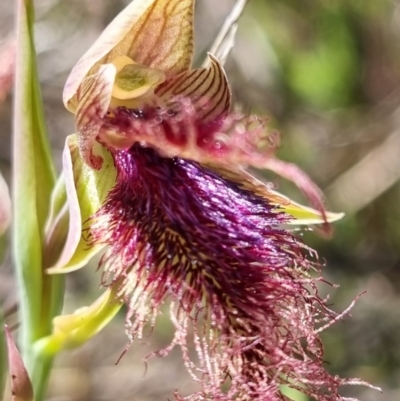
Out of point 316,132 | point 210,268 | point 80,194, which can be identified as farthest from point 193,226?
point 316,132

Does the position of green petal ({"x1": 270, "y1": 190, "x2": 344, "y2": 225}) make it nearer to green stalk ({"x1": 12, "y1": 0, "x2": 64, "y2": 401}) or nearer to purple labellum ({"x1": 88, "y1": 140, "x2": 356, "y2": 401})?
purple labellum ({"x1": 88, "y1": 140, "x2": 356, "y2": 401})

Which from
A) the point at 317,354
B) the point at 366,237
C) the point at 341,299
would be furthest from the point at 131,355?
the point at 317,354

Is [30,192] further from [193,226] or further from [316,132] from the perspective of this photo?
[316,132]

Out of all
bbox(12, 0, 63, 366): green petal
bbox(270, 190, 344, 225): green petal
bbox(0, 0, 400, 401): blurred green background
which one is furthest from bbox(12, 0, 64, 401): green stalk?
bbox(0, 0, 400, 401): blurred green background

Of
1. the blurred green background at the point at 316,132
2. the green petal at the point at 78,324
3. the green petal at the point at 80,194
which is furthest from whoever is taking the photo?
the blurred green background at the point at 316,132

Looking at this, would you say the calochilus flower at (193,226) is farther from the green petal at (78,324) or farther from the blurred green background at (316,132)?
the blurred green background at (316,132)

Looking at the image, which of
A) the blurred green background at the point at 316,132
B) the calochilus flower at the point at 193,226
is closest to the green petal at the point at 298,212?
the calochilus flower at the point at 193,226

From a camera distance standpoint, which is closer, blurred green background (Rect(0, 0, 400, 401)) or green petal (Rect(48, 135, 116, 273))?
green petal (Rect(48, 135, 116, 273))
